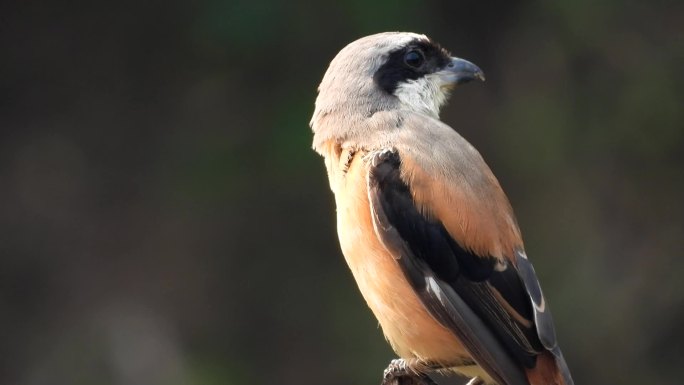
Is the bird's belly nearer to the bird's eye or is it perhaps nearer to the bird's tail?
the bird's tail

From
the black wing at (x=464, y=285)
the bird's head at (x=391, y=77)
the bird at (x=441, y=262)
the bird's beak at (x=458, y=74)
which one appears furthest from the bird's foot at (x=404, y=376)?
the bird's beak at (x=458, y=74)

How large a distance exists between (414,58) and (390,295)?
120 centimetres

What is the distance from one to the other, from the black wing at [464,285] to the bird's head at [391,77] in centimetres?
50

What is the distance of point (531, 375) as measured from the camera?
4.31 meters

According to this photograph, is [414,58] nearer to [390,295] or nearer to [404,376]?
[390,295]

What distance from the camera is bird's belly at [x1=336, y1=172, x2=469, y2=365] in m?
4.48

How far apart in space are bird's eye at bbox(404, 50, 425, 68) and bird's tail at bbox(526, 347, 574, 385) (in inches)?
57.7

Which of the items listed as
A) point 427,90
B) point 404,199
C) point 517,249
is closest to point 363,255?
point 404,199

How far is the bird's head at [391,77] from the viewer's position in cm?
508

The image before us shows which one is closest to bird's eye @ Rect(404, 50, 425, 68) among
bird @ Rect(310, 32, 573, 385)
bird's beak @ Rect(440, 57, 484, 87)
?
bird's beak @ Rect(440, 57, 484, 87)

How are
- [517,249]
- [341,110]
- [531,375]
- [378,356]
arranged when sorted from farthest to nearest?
[378,356] < [341,110] < [517,249] < [531,375]

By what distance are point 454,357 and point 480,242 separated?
42 cm

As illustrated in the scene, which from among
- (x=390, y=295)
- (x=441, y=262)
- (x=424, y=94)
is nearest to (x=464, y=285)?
(x=441, y=262)

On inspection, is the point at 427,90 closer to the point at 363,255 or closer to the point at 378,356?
the point at 363,255
